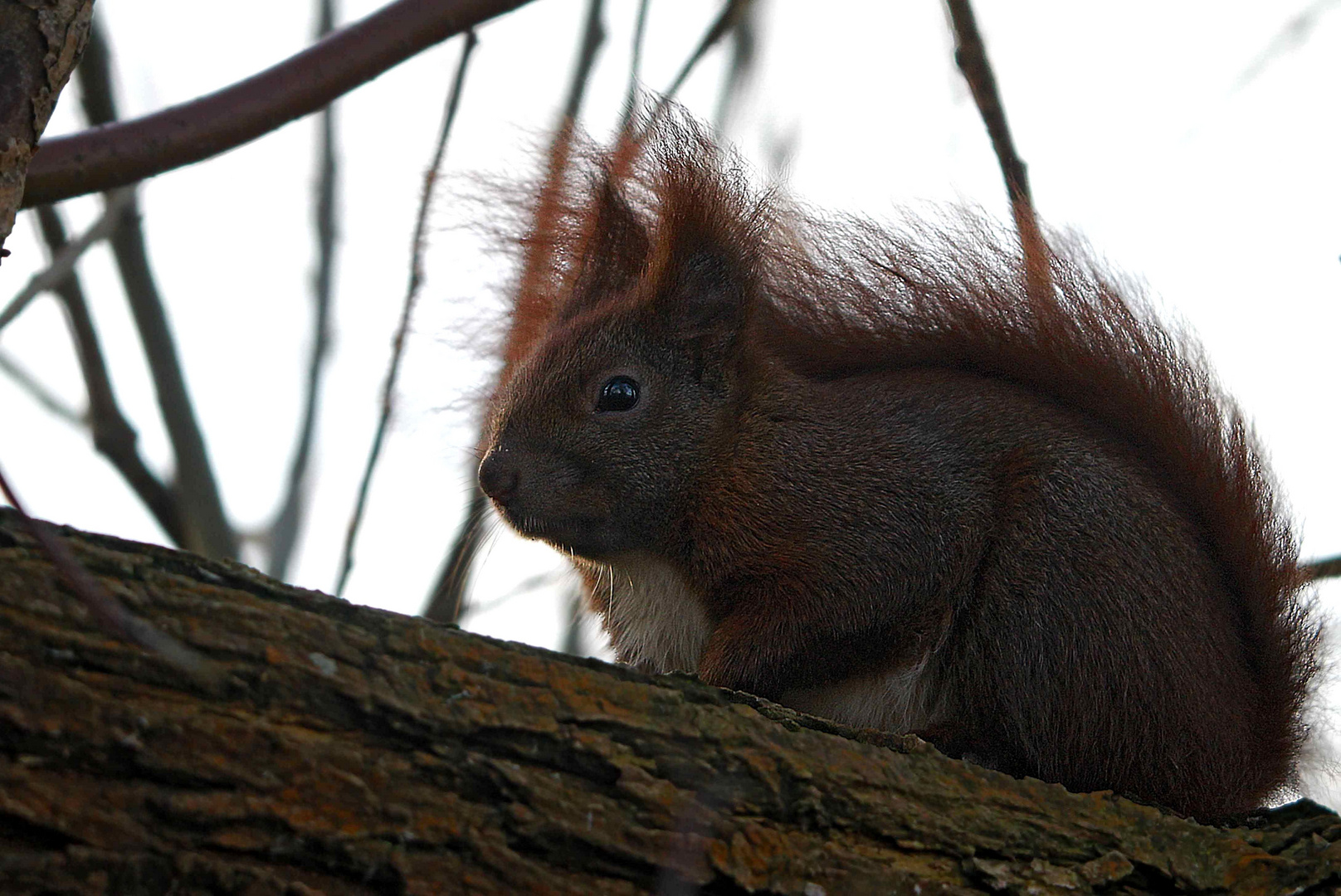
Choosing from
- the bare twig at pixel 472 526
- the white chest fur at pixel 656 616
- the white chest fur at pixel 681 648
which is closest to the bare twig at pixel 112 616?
the white chest fur at pixel 681 648

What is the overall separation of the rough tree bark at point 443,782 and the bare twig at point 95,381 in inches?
94.9

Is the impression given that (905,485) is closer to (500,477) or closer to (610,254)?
(500,477)

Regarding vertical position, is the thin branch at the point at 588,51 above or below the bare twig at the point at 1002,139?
above

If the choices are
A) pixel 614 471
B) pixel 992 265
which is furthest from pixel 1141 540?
pixel 614 471

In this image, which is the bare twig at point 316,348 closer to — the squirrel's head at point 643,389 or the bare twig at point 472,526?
the bare twig at point 472,526

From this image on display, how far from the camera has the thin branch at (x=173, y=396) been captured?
4.14 metres

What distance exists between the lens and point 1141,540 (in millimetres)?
2824

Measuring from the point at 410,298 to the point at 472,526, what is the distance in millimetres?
895

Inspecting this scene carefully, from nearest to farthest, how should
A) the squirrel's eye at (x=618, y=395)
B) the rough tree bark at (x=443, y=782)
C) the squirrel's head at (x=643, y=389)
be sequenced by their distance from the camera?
the rough tree bark at (x=443, y=782)
the squirrel's head at (x=643, y=389)
the squirrel's eye at (x=618, y=395)

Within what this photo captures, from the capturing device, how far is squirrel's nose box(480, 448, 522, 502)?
3.12 metres

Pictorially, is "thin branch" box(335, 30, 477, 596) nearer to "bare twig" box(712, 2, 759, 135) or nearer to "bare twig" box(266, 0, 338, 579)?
"bare twig" box(266, 0, 338, 579)

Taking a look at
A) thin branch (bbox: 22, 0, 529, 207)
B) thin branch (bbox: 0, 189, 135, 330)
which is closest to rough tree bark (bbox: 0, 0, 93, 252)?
thin branch (bbox: 22, 0, 529, 207)

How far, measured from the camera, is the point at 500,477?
123 inches

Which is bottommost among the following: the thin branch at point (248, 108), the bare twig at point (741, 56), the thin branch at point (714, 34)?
the thin branch at point (248, 108)
